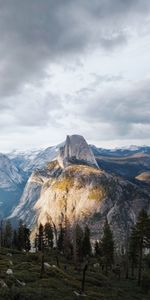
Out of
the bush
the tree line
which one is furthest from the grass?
the tree line

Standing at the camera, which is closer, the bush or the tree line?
the bush

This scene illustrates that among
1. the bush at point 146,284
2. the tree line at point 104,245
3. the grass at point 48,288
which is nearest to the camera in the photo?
the grass at point 48,288

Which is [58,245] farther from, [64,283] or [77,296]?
[77,296]

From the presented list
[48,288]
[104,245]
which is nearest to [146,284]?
[48,288]

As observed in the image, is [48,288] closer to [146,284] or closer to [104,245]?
[146,284]

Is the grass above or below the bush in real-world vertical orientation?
above

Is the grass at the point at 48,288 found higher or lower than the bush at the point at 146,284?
higher

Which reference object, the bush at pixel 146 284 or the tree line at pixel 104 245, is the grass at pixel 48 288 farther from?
the tree line at pixel 104 245

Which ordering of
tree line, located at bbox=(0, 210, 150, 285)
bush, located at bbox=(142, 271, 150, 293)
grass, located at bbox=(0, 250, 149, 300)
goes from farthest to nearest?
1. tree line, located at bbox=(0, 210, 150, 285)
2. bush, located at bbox=(142, 271, 150, 293)
3. grass, located at bbox=(0, 250, 149, 300)

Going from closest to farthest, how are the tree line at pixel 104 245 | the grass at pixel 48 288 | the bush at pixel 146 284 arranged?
the grass at pixel 48 288 → the bush at pixel 146 284 → the tree line at pixel 104 245

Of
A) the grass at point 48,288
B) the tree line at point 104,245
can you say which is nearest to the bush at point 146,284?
the grass at point 48,288

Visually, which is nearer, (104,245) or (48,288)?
(48,288)

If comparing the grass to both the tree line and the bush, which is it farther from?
the tree line
